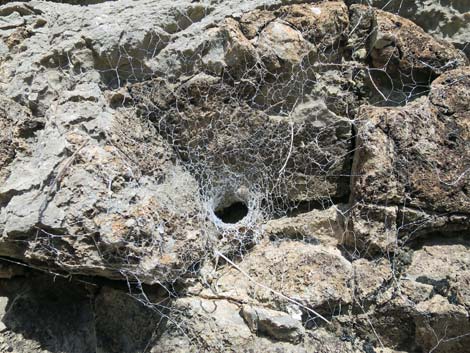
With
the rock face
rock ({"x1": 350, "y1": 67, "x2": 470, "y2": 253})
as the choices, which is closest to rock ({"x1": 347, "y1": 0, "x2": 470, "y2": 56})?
the rock face

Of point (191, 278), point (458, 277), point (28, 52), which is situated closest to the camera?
point (458, 277)

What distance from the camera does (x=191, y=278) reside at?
1446 millimetres

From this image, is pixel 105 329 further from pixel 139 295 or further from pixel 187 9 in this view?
pixel 187 9

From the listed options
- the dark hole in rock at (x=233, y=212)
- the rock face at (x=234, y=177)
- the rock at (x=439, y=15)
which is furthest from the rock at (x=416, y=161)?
the dark hole in rock at (x=233, y=212)

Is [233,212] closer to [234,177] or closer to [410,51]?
[234,177]

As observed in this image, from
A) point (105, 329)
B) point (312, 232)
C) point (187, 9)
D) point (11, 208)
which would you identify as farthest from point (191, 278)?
point (187, 9)

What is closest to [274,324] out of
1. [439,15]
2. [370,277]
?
[370,277]

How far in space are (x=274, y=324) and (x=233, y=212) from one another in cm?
51

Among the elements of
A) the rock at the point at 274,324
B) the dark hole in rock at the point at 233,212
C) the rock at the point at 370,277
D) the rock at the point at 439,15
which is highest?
the rock at the point at 439,15

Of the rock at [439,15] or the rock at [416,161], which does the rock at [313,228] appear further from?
the rock at [439,15]

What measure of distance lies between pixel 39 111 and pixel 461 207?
4.25 ft

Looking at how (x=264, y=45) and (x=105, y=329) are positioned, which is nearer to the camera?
(x=105, y=329)

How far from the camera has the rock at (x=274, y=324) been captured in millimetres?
1305

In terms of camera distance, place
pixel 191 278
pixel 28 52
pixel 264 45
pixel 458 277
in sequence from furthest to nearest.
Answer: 1. pixel 28 52
2. pixel 264 45
3. pixel 191 278
4. pixel 458 277
